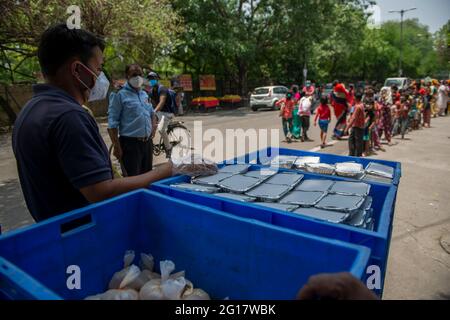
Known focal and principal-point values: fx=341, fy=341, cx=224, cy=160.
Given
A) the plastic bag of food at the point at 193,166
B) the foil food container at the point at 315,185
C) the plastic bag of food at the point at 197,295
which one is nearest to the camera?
the plastic bag of food at the point at 197,295

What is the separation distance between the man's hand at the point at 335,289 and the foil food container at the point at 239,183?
1088mm

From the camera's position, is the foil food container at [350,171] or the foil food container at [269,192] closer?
the foil food container at [269,192]

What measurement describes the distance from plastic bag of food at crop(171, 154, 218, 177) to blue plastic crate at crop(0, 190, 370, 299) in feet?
1.59

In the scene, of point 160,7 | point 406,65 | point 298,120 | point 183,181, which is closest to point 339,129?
point 298,120

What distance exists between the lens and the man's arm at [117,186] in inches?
61.7

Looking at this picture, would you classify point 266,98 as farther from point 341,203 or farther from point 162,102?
point 341,203

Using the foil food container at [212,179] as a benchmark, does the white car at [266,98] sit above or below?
above

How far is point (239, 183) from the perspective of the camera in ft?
7.08

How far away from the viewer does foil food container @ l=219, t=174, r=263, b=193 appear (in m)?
2.05

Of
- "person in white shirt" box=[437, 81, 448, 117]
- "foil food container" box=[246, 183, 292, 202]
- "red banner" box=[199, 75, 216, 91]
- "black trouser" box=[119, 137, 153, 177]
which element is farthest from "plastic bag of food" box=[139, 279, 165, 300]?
"red banner" box=[199, 75, 216, 91]

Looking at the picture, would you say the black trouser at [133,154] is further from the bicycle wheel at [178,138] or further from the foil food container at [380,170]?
the bicycle wheel at [178,138]

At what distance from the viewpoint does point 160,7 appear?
Answer: 9.71 m

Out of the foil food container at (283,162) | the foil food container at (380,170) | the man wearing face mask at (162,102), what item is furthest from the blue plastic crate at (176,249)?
the man wearing face mask at (162,102)
